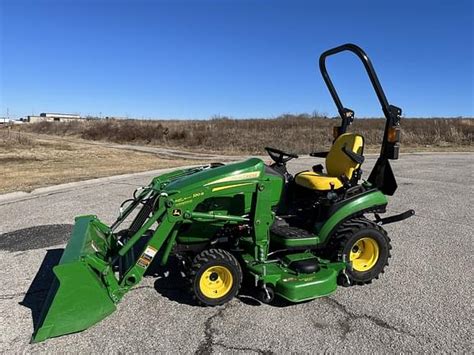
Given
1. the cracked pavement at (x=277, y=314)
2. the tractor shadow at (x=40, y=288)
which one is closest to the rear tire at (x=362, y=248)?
the cracked pavement at (x=277, y=314)

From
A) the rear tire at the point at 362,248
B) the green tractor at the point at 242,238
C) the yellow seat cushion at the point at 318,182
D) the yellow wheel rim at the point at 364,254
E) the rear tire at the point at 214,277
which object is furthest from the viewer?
the yellow seat cushion at the point at 318,182

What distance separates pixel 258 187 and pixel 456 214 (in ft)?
16.8

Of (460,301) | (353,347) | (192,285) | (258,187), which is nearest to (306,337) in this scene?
(353,347)

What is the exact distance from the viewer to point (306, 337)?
129 inches

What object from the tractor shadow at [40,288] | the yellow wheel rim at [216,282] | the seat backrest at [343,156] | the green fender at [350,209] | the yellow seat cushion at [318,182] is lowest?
the tractor shadow at [40,288]

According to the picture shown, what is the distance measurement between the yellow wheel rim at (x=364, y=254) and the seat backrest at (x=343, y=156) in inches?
28.7

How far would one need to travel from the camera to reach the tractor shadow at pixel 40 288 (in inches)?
147

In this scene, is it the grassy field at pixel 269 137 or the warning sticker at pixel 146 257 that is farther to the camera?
the grassy field at pixel 269 137

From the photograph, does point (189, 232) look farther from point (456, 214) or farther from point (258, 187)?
point (456, 214)

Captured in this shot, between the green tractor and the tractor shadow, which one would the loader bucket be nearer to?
the green tractor

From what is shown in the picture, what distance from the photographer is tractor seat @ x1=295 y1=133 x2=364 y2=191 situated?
4.52 metres

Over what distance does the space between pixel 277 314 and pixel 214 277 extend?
640 mm

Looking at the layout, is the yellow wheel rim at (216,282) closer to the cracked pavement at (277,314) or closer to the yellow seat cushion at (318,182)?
the cracked pavement at (277,314)

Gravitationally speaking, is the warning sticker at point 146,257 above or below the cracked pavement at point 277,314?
above
